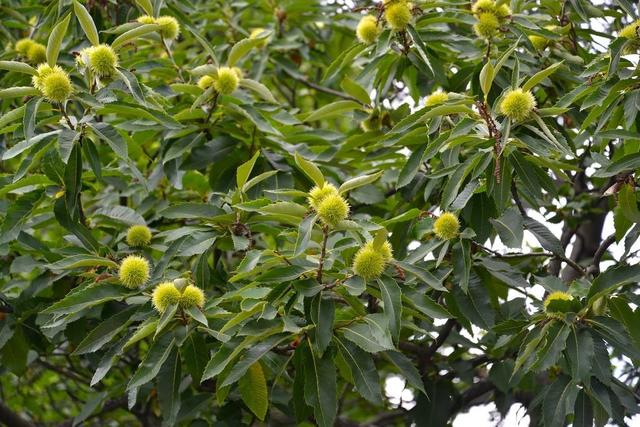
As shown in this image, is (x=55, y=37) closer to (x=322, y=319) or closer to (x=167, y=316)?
(x=167, y=316)

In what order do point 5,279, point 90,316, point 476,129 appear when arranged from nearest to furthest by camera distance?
point 476,129
point 90,316
point 5,279

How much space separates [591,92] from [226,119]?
1.22m

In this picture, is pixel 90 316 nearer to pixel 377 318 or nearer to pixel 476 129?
pixel 377 318

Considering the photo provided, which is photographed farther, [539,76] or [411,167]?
[411,167]

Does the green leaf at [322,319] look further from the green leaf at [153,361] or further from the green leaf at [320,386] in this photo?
the green leaf at [153,361]

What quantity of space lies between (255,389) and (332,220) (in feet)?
2.13

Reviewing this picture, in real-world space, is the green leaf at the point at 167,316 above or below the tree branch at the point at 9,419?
above

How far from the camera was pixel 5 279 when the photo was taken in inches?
144

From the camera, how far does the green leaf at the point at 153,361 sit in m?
2.35

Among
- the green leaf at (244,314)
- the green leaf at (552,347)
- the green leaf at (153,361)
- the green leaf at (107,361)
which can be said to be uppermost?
the green leaf at (552,347)

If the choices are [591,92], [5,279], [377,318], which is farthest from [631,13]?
[5,279]

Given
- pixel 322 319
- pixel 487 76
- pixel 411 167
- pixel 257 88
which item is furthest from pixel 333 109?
pixel 322 319

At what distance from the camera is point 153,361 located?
242 centimetres

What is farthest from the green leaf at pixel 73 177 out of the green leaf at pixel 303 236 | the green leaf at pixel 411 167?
the green leaf at pixel 411 167
